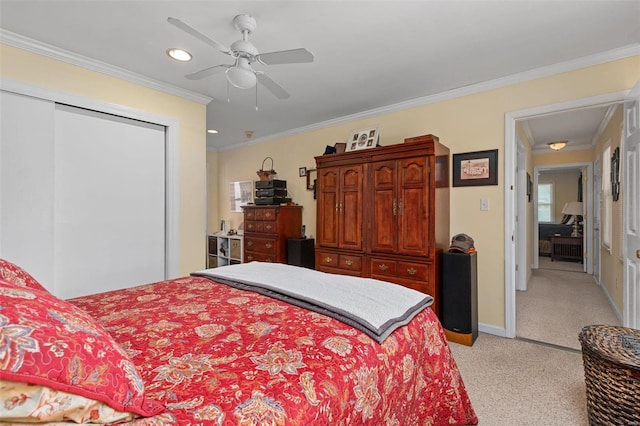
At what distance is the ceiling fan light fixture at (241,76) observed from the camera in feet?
6.30

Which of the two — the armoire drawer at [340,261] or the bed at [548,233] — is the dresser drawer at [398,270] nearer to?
the armoire drawer at [340,261]

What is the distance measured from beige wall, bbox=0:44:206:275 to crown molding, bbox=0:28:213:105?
0.13 ft

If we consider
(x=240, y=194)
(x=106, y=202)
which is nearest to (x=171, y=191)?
(x=106, y=202)

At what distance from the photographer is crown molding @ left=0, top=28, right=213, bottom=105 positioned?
2.31 meters

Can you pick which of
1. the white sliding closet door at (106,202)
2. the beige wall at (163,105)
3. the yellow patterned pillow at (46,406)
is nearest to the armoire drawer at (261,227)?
the beige wall at (163,105)

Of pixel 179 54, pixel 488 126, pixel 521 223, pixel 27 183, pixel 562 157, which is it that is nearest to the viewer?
pixel 27 183

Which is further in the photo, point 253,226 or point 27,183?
point 253,226

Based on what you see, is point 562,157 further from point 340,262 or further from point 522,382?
point 522,382

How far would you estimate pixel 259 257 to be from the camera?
461cm

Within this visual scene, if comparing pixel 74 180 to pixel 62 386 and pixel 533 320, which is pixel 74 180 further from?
pixel 533 320

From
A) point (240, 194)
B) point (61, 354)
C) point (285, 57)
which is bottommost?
point (61, 354)

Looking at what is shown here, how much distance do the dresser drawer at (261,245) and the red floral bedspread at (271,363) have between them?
106 inches

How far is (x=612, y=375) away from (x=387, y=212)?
2.03m

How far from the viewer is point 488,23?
2.13 m
